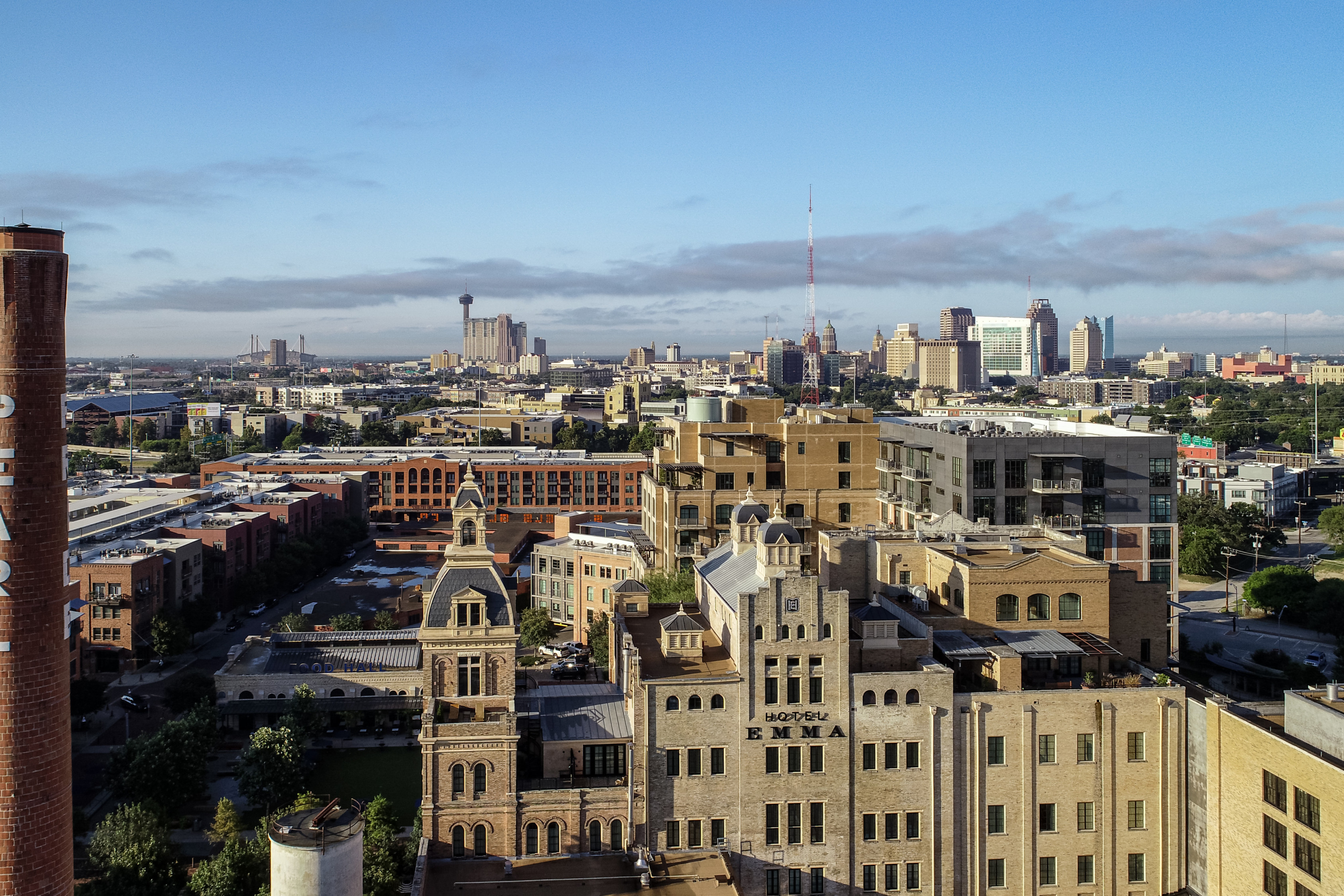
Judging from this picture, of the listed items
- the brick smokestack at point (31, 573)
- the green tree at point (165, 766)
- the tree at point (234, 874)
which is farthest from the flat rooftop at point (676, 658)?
the green tree at point (165, 766)

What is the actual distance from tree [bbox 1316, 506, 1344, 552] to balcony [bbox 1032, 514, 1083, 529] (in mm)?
79197

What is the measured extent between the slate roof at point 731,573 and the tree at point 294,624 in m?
45.3

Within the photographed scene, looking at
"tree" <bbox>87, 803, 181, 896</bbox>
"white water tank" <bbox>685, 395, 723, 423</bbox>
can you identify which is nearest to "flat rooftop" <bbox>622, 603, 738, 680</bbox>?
"tree" <bbox>87, 803, 181, 896</bbox>

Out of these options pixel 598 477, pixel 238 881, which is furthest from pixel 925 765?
pixel 598 477

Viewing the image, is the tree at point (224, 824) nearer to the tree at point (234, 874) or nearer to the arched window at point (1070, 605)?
the tree at point (234, 874)

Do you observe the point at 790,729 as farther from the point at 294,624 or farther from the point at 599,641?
the point at 294,624

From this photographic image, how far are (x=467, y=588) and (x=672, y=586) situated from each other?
97.9 ft

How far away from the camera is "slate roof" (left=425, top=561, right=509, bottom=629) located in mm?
52125

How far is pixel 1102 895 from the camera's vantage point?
167 ft

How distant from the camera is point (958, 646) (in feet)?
175

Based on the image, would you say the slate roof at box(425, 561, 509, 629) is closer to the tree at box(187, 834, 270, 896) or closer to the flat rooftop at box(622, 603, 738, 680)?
the flat rooftop at box(622, 603, 738, 680)

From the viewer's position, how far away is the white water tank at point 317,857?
1468 inches

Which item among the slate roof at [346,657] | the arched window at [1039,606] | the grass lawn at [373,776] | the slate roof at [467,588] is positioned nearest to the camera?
the slate roof at [467,588]

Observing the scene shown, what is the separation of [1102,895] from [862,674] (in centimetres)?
1600
